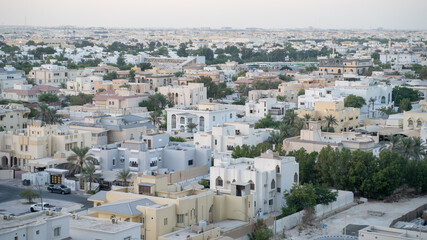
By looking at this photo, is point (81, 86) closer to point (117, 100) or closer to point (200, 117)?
point (117, 100)

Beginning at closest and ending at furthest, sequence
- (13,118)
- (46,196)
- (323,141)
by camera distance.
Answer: (46,196)
(323,141)
(13,118)

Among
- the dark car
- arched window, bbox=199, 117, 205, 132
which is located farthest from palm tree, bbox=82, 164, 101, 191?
arched window, bbox=199, 117, 205, 132

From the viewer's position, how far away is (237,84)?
61781 mm

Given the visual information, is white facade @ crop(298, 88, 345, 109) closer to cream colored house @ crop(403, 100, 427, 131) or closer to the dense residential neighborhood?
the dense residential neighborhood

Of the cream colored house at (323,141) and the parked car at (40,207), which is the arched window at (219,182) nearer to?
the parked car at (40,207)

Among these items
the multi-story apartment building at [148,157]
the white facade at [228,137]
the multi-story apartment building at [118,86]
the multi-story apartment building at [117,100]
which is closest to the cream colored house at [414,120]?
the white facade at [228,137]

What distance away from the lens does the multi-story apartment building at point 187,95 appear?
Answer: 50.2 m

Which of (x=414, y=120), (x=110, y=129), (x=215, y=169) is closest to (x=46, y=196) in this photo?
(x=215, y=169)

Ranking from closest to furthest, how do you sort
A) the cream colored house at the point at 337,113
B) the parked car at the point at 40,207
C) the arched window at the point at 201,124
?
1. the parked car at the point at 40,207
2. the arched window at the point at 201,124
3. the cream colored house at the point at 337,113

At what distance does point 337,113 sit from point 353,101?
5.30 metres

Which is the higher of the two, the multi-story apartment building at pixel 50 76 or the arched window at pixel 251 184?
the arched window at pixel 251 184

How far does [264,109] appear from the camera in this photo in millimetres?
43406

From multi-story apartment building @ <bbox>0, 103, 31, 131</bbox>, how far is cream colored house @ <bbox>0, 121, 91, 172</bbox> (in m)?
5.71

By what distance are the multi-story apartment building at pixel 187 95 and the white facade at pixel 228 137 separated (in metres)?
16.9
